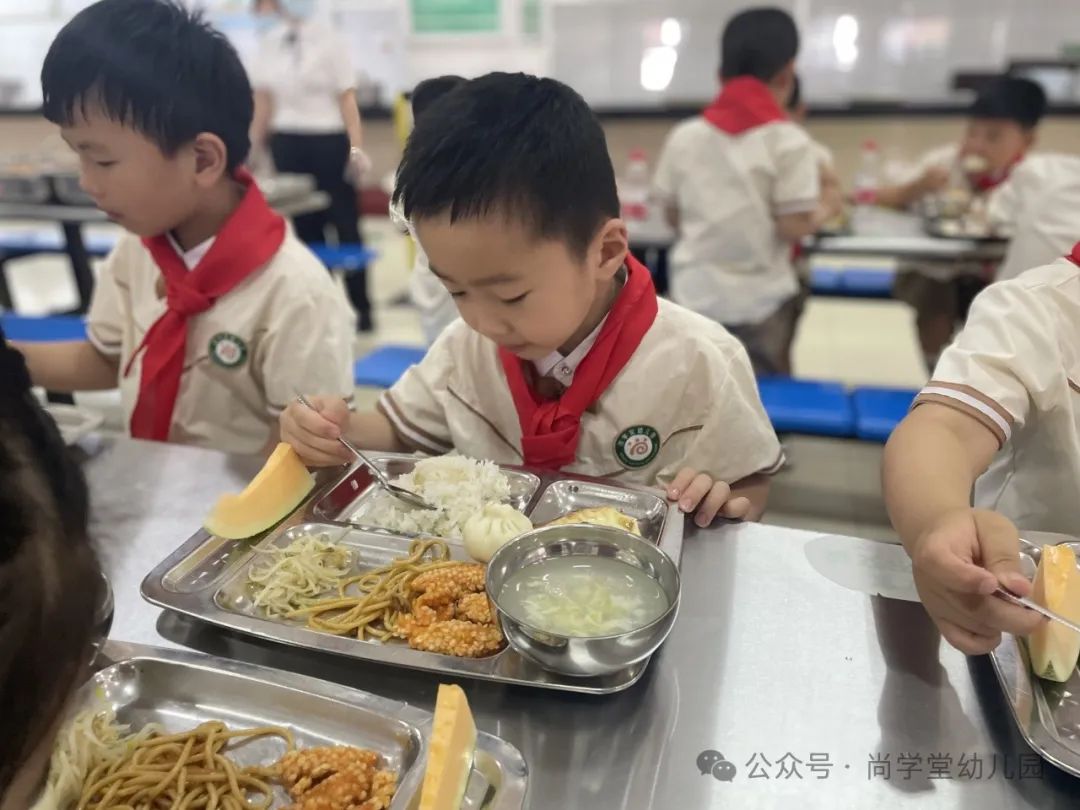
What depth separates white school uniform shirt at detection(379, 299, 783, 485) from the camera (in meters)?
1.36

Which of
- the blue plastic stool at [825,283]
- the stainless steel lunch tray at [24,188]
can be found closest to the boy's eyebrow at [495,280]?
the blue plastic stool at [825,283]

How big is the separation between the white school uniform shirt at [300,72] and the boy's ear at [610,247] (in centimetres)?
444

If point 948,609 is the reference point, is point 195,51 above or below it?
above

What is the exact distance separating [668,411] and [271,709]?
77 cm

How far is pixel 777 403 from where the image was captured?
2631 millimetres

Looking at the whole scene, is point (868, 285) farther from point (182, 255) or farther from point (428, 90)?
point (182, 255)

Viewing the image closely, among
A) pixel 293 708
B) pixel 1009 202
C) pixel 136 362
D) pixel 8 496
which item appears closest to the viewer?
pixel 8 496

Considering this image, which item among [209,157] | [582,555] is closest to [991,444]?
[582,555]

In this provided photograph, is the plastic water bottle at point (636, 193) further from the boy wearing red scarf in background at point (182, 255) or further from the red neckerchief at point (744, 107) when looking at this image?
the boy wearing red scarf in background at point (182, 255)

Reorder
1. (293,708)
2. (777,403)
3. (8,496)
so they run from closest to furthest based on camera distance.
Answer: (8,496), (293,708), (777,403)

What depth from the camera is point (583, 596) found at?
96 cm

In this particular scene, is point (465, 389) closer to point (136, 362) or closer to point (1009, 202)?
point (136, 362)

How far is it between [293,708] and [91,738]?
0.20 meters

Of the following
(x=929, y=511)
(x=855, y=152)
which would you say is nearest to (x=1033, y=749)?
(x=929, y=511)
